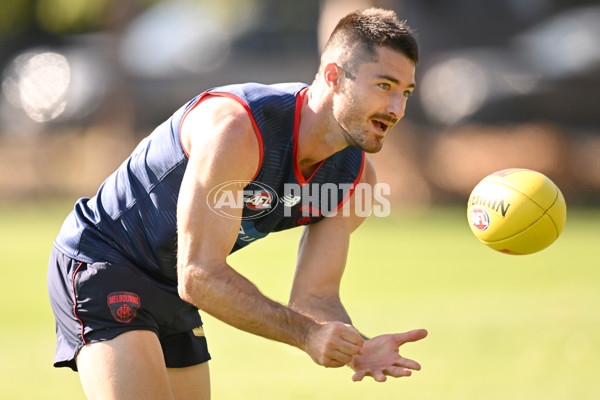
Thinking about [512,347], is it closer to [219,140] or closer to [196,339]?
[196,339]

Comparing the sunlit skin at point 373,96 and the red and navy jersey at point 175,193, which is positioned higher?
the sunlit skin at point 373,96

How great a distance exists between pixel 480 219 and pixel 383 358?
59.5 inches

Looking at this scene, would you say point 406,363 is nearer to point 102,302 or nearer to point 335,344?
point 335,344

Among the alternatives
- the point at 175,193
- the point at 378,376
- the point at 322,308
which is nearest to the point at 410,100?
the point at 322,308

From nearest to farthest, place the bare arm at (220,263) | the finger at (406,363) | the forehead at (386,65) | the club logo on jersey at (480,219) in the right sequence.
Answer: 1. the bare arm at (220,263)
2. the finger at (406,363)
3. the forehead at (386,65)
4. the club logo on jersey at (480,219)

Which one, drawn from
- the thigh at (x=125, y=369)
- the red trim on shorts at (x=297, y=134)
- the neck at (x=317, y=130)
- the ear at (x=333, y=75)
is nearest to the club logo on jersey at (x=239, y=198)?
the red trim on shorts at (x=297, y=134)

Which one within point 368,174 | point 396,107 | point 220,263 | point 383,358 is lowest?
point 383,358

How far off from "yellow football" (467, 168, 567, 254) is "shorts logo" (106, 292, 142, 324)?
224cm

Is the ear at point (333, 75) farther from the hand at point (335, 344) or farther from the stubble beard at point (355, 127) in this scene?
the hand at point (335, 344)

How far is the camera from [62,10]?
3169cm

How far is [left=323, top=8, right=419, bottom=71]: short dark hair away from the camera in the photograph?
4.90m

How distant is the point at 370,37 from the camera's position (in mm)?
4930

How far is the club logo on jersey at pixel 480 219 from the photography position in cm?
588

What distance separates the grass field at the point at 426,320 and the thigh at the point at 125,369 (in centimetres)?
291
